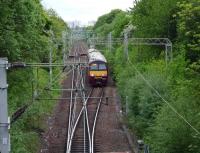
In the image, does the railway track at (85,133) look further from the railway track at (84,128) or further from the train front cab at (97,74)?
the train front cab at (97,74)

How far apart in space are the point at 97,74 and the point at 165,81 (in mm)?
21755

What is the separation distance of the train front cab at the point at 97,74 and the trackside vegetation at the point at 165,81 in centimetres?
193

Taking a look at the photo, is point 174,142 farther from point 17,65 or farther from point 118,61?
point 118,61

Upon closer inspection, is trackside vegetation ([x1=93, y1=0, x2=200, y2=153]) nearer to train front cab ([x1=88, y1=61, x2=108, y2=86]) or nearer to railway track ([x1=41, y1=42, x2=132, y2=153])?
railway track ([x1=41, y1=42, x2=132, y2=153])

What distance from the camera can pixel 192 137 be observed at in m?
21.2

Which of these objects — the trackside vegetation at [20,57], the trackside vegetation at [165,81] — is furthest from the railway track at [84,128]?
the trackside vegetation at [165,81]

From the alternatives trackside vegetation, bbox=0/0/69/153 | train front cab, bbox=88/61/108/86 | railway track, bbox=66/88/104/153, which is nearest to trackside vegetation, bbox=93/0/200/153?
train front cab, bbox=88/61/108/86

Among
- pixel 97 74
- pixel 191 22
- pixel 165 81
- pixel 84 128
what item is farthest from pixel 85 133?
pixel 97 74

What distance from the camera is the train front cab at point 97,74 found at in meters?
52.9

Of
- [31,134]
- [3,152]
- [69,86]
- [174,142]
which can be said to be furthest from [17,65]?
[69,86]

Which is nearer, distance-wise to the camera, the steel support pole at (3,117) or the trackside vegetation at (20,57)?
the steel support pole at (3,117)

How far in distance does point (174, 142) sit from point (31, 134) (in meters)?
11.4

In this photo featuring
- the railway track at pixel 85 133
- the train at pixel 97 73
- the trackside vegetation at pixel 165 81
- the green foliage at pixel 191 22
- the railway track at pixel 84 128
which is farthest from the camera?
the train at pixel 97 73

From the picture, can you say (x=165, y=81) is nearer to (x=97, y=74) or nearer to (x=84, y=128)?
(x=84, y=128)
